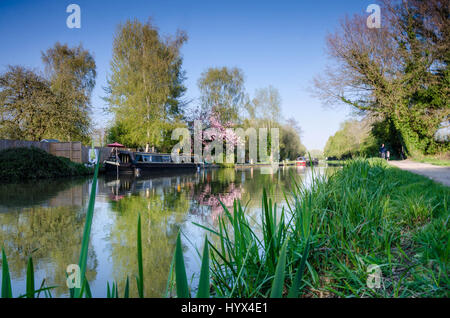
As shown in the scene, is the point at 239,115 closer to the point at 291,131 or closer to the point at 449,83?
the point at 291,131

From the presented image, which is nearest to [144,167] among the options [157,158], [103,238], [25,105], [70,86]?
[157,158]

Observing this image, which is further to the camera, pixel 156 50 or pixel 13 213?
pixel 156 50

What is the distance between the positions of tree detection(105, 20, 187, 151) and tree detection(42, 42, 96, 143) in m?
2.52

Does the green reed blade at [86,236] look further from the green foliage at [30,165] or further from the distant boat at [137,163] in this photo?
the distant boat at [137,163]

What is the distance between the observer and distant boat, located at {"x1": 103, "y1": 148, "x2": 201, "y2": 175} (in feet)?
54.5

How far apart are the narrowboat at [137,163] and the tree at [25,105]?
4.19 meters

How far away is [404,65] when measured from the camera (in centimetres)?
1359

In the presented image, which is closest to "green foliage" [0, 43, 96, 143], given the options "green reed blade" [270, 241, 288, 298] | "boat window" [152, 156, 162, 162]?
"boat window" [152, 156, 162, 162]

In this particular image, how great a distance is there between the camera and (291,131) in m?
39.4

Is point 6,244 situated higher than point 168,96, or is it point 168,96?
point 168,96

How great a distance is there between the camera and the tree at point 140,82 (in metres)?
20.0
